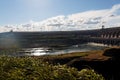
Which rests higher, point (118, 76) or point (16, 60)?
point (16, 60)

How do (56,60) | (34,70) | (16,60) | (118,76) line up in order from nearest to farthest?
(34,70)
(16,60)
(118,76)
(56,60)

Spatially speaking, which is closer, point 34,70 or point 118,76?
point 34,70

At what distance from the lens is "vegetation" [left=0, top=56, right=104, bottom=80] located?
959cm

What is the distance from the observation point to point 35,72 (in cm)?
1003

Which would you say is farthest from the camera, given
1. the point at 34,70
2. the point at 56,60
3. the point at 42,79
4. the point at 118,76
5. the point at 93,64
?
the point at 56,60

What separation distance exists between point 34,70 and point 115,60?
144 feet

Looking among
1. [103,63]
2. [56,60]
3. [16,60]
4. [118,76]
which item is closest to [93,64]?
[103,63]

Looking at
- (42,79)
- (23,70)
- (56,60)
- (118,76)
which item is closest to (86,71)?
(42,79)

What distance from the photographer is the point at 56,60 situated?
78438 mm

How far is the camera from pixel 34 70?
34.0 feet

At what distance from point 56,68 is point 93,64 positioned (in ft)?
152

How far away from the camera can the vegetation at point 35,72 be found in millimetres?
9594

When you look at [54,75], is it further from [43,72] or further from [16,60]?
[16,60]

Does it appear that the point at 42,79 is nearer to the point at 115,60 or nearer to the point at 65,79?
the point at 65,79
